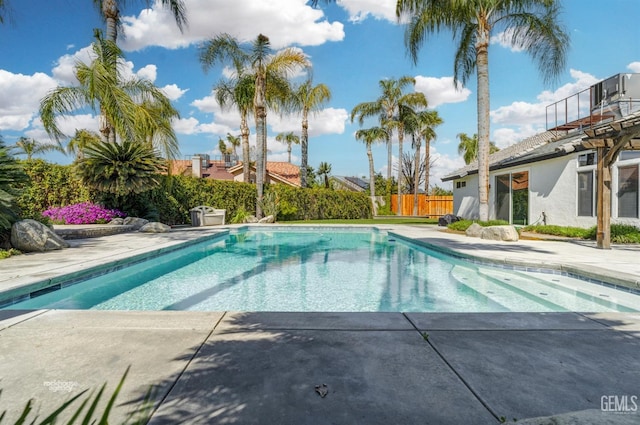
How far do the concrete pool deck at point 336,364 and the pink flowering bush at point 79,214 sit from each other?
407 inches

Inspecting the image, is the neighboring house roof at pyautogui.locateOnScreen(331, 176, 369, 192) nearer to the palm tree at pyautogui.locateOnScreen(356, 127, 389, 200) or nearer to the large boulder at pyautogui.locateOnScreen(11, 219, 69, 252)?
the palm tree at pyautogui.locateOnScreen(356, 127, 389, 200)

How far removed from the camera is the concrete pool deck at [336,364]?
192 cm

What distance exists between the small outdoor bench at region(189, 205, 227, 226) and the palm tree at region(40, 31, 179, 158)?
3772 mm

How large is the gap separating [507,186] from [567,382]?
50.6 ft

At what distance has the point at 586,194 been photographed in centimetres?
1127

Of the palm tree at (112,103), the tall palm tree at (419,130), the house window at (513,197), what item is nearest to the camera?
the palm tree at (112,103)

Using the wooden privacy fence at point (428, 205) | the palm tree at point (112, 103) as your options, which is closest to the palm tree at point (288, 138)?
the wooden privacy fence at point (428, 205)

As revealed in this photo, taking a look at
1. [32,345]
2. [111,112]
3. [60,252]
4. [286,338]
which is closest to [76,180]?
[111,112]

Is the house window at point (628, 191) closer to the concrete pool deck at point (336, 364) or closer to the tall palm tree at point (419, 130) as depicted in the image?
the concrete pool deck at point (336, 364)

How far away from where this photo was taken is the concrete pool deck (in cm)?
192

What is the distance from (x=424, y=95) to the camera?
95.9 feet

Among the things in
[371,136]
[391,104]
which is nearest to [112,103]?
[391,104]

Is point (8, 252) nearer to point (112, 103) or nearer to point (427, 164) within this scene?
point (112, 103)

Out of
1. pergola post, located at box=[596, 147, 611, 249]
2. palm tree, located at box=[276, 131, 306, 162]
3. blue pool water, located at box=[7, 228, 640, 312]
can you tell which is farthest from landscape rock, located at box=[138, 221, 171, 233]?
palm tree, located at box=[276, 131, 306, 162]
